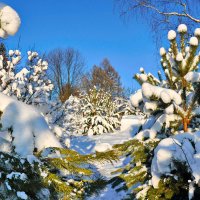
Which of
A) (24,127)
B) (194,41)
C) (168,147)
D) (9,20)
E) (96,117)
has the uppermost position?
(194,41)

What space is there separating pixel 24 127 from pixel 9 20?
66 centimetres

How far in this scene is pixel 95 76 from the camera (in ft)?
137

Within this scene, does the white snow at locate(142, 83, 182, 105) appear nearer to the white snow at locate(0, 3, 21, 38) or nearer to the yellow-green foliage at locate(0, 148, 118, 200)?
the yellow-green foliage at locate(0, 148, 118, 200)

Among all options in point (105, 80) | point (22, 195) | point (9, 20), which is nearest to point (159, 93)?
point (22, 195)

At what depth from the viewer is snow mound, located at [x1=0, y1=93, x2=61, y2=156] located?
5.34 ft

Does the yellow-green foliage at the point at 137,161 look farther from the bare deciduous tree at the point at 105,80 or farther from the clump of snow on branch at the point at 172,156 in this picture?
the bare deciduous tree at the point at 105,80

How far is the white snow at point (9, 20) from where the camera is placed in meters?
1.14

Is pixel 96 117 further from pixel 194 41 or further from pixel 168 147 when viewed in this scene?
pixel 168 147

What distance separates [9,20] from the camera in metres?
1.15

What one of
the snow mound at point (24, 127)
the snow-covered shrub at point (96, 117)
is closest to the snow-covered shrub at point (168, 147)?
the snow mound at point (24, 127)

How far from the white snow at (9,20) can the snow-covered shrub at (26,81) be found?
742cm

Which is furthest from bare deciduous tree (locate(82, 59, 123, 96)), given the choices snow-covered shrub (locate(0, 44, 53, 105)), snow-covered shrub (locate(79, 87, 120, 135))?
snow-covered shrub (locate(0, 44, 53, 105))

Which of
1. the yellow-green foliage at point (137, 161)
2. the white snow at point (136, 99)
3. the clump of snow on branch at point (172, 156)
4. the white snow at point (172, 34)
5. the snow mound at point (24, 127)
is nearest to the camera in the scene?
the snow mound at point (24, 127)

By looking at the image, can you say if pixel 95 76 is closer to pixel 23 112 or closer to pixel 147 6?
pixel 147 6
